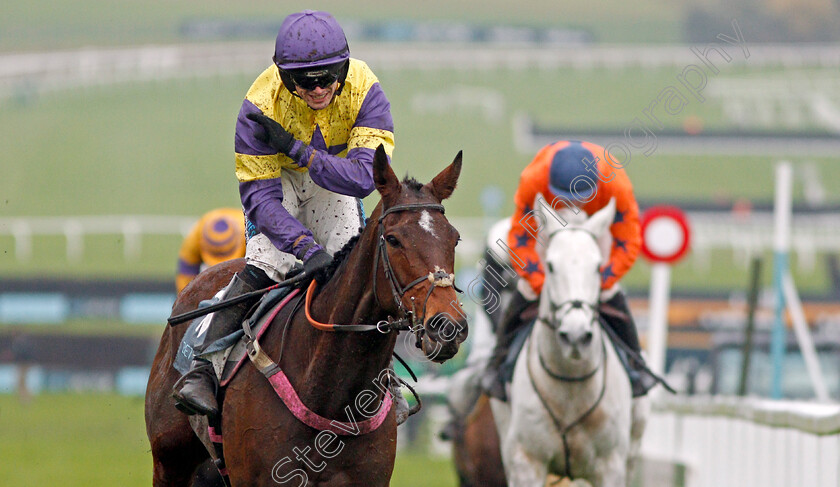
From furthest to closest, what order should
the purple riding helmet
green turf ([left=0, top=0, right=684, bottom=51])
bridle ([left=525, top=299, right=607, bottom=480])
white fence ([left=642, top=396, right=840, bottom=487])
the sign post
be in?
green turf ([left=0, top=0, right=684, bottom=51])
the sign post
bridle ([left=525, top=299, right=607, bottom=480])
white fence ([left=642, top=396, right=840, bottom=487])
the purple riding helmet

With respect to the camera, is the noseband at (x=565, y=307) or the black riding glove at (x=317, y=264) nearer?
the black riding glove at (x=317, y=264)

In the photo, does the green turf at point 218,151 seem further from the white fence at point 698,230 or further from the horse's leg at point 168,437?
the horse's leg at point 168,437

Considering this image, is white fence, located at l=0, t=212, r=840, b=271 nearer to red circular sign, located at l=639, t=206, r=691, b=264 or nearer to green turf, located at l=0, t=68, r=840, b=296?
green turf, located at l=0, t=68, r=840, b=296

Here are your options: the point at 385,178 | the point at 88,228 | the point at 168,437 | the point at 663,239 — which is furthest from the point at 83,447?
the point at 88,228

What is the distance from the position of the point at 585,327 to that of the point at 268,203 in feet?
6.69

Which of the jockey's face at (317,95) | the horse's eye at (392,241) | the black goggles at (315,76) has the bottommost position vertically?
the horse's eye at (392,241)

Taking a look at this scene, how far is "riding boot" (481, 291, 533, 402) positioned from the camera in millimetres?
7047

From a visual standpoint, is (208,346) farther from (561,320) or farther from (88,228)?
(88,228)

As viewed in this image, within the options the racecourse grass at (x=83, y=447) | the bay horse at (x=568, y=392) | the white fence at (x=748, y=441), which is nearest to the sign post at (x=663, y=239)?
the white fence at (x=748, y=441)

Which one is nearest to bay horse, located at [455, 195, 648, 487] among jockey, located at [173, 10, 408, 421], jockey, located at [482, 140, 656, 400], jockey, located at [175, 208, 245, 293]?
jockey, located at [482, 140, 656, 400]

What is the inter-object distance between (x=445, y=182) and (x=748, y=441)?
401cm

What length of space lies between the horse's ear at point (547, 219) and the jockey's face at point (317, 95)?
217 centimetres

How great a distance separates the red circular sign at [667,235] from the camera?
10180mm

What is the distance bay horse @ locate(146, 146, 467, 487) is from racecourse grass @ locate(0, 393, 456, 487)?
4.21m
